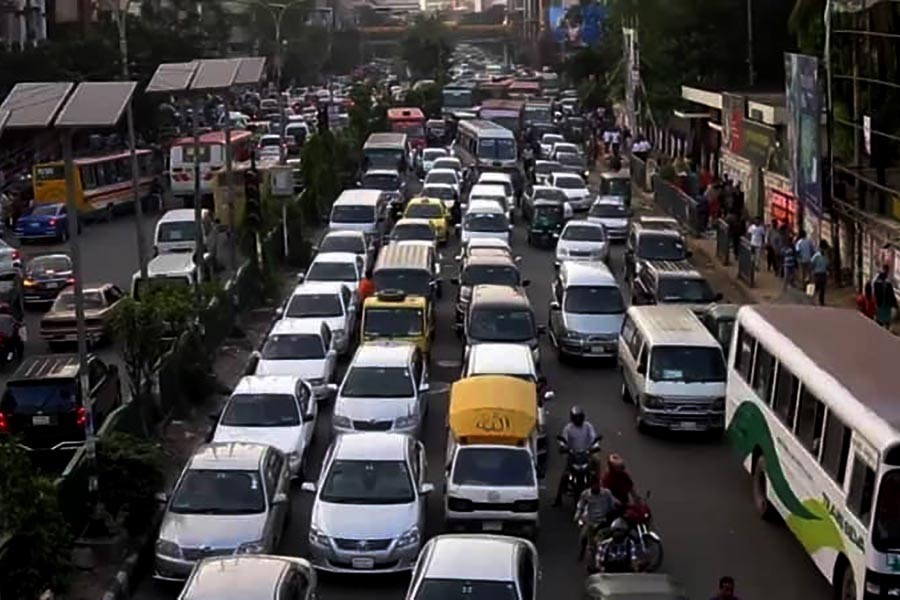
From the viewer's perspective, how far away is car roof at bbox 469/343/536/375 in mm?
25031

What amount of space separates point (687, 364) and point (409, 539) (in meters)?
8.24

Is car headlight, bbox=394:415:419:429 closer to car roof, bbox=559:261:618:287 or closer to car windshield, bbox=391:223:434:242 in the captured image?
car roof, bbox=559:261:618:287

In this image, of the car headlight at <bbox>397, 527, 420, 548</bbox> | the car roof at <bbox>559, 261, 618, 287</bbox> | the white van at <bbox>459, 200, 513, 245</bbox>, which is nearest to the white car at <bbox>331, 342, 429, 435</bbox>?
the car headlight at <bbox>397, 527, 420, 548</bbox>

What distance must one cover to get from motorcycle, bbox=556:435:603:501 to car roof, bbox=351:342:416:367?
4456 millimetres

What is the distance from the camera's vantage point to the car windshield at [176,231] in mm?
44156

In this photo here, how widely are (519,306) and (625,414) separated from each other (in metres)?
3.56

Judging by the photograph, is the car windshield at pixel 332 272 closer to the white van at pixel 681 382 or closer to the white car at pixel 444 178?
the white van at pixel 681 382

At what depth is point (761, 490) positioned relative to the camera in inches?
831

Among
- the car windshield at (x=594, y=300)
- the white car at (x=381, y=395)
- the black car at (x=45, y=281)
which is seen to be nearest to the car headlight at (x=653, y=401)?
the white car at (x=381, y=395)

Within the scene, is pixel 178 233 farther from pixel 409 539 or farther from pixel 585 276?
pixel 409 539

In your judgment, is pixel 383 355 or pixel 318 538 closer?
pixel 318 538

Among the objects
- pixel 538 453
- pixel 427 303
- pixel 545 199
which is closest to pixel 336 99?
pixel 545 199

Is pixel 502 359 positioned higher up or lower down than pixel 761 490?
higher up

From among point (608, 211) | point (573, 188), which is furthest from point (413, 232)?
point (573, 188)
